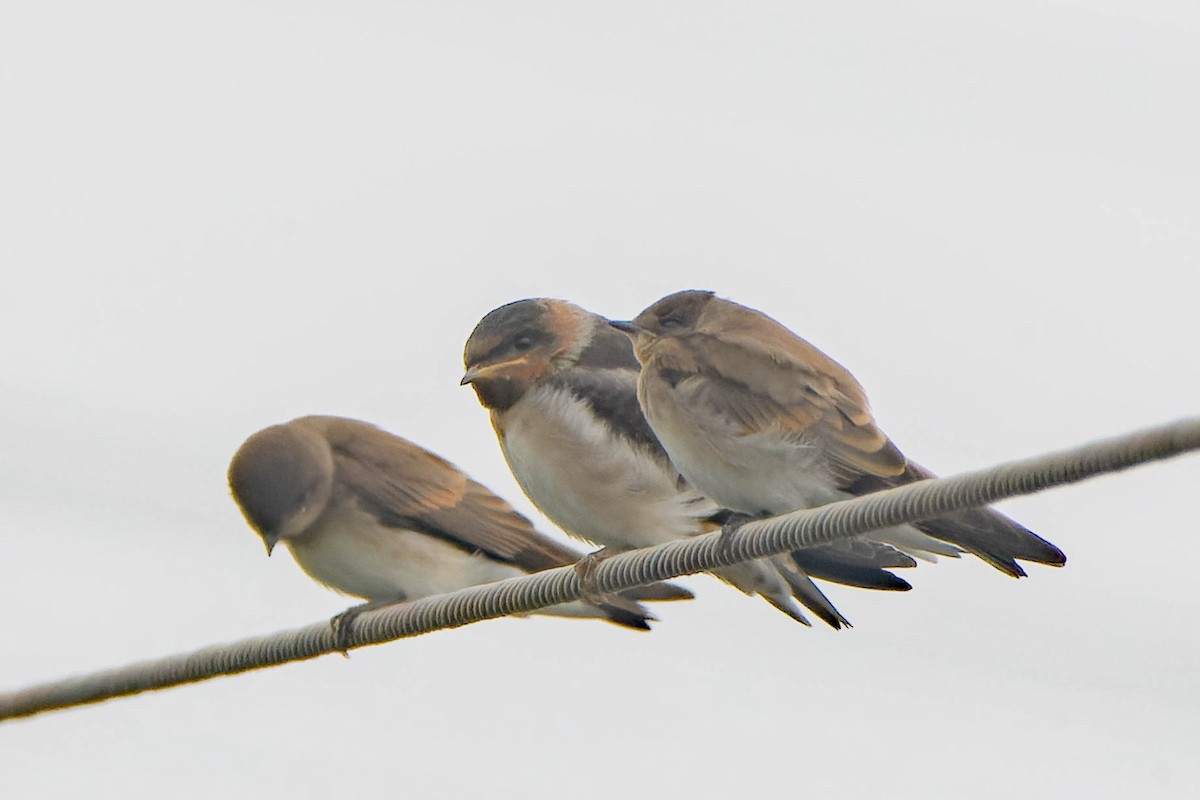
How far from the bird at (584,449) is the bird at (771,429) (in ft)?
2.21

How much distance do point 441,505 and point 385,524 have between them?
0.26 m

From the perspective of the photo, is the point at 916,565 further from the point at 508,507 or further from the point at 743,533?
the point at 743,533

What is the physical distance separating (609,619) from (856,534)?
3.11 m

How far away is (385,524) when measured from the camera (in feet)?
25.1

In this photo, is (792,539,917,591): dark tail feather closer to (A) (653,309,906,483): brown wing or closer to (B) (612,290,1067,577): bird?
(B) (612,290,1067,577): bird

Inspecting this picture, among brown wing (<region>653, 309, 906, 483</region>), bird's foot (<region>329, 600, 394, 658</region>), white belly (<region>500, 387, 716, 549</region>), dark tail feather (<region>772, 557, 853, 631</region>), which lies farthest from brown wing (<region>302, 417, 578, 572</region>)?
brown wing (<region>653, 309, 906, 483</region>)

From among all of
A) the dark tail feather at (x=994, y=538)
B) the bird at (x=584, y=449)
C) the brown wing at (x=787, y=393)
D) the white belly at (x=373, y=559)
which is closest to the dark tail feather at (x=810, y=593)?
the bird at (x=584, y=449)

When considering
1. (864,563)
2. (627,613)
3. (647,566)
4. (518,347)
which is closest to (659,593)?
(627,613)

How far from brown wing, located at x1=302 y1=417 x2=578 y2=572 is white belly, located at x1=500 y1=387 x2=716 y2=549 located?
14cm

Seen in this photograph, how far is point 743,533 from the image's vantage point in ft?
16.5

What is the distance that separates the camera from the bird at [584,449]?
7.64 metres

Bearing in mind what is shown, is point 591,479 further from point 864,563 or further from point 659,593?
point 864,563

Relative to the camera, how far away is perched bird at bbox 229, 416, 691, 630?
296 inches

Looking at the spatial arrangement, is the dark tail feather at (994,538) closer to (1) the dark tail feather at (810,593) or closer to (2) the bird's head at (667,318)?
(1) the dark tail feather at (810,593)
